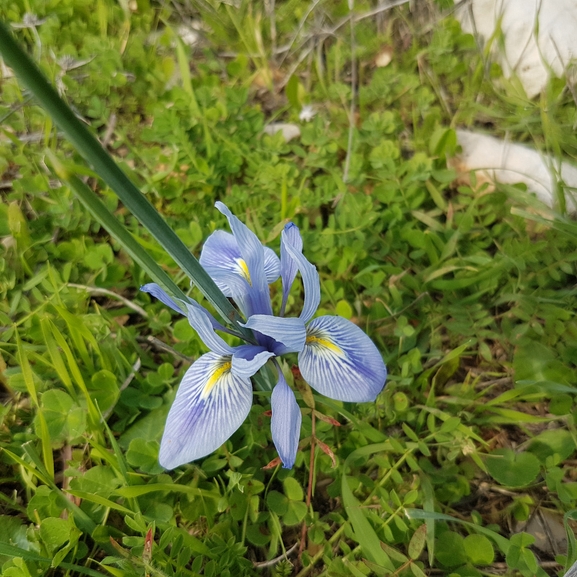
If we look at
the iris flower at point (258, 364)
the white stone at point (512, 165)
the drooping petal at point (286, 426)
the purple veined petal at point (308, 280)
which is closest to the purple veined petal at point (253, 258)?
the iris flower at point (258, 364)

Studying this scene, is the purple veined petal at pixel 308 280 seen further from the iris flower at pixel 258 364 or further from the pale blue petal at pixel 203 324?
the pale blue petal at pixel 203 324

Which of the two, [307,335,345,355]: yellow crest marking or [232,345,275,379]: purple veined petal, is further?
[307,335,345,355]: yellow crest marking

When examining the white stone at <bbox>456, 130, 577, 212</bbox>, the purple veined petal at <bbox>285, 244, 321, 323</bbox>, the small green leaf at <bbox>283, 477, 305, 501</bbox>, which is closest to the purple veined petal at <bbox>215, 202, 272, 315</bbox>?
the purple veined petal at <bbox>285, 244, 321, 323</bbox>

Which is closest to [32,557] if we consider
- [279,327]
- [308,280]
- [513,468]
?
[279,327]

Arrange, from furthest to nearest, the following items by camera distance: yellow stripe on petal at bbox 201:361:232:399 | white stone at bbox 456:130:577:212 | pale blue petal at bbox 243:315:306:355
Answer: white stone at bbox 456:130:577:212, yellow stripe on petal at bbox 201:361:232:399, pale blue petal at bbox 243:315:306:355

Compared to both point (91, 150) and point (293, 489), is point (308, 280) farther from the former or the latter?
point (293, 489)

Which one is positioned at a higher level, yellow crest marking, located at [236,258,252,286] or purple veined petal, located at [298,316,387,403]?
yellow crest marking, located at [236,258,252,286]

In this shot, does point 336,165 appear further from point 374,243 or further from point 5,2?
point 5,2

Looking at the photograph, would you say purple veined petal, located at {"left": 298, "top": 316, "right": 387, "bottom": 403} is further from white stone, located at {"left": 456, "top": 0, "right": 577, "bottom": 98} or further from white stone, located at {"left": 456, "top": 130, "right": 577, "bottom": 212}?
white stone, located at {"left": 456, "top": 0, "right": 577, "bottom": 98}
